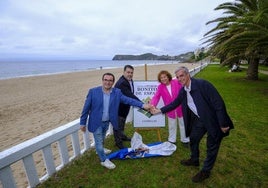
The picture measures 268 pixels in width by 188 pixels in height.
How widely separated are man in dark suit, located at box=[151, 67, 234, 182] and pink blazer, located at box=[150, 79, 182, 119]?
923mm

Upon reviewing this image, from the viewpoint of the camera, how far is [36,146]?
3.00m

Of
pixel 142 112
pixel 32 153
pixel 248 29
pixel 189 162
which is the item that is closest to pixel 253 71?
pixel 248 29

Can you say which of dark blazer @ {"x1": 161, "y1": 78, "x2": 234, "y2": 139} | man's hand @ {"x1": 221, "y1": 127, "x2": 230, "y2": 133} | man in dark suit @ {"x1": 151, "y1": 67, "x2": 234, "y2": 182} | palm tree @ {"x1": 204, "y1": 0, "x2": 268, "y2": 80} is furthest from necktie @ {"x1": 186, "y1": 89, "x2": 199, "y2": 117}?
palm tree @ {"x1": 204, "y1": 0, "x2": 268, "y2": 80}

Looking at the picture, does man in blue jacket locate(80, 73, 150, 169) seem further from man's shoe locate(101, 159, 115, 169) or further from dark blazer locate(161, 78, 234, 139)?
dark blazer locate(161, 78, 234, 139)

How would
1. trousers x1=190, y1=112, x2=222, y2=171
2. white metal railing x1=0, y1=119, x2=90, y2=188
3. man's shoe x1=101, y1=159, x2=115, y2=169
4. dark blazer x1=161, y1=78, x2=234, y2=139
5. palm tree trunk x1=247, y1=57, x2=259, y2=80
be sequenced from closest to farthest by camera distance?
white metal railing x1=0, y1=119, x2=90, y2=188 < dark blazer x1=161, y1=78, x2=234, y2=139 < trousers x1=190, y1=112, x2=222, y2=171 < man's shoe x1=101, y1=159, x2=115, y2=169 < palm tree trunk x1=247, y1=57, x2=259, y2=80

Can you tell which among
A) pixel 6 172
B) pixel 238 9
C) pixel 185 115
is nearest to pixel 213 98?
pixel 185 115

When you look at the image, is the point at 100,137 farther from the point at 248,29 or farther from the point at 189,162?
the point at 248,29

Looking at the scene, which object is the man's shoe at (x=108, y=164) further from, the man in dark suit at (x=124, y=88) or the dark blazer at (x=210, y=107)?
the dark blazer at (x=210, y=107)

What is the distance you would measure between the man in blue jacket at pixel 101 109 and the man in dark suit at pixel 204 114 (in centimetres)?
126

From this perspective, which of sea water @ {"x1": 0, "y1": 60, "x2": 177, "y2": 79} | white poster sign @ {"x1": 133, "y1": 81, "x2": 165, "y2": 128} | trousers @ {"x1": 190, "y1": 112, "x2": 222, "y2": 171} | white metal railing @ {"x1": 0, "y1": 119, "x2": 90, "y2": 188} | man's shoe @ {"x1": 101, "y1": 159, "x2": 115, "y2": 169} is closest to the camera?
white metal railing @ {"x1": 0, "y1": 119, "x2": 90, "y2": 188}

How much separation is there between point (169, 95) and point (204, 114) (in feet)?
4.97

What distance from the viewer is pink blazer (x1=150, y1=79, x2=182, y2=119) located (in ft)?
14.5

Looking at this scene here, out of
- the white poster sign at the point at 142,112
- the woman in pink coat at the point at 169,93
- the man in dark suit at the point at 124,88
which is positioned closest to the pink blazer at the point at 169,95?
the woman in pink coat at the point at 169,93

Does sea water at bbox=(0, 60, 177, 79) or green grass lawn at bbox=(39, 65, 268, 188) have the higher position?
green grass lawn at bbox=(39, 65, 268, 188)
